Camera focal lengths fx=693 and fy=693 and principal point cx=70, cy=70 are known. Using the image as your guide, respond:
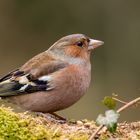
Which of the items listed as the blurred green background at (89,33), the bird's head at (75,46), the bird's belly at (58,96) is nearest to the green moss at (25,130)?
the bird's belly at (58,96)

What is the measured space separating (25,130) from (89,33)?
414 inches

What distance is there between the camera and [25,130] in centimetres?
504

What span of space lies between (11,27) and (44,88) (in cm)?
872

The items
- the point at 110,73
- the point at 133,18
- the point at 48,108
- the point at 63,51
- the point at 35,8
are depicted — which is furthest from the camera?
the point at 35,8

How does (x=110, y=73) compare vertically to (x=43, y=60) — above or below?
below

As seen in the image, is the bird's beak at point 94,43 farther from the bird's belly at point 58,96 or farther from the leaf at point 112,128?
the leaf at point 112,128

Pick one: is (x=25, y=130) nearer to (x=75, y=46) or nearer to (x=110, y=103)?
(x=110, y=103)

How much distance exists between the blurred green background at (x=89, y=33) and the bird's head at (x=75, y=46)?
5.18 metres

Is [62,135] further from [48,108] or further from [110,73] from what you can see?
[110,73]

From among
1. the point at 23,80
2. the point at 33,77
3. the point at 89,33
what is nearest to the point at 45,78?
the point at 33,77

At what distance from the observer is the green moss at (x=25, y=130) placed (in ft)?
16.4

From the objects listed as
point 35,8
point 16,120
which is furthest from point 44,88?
point 35,8

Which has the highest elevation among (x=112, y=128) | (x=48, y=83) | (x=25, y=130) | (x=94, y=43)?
(x=94, y=43)

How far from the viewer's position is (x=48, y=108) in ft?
22.2
